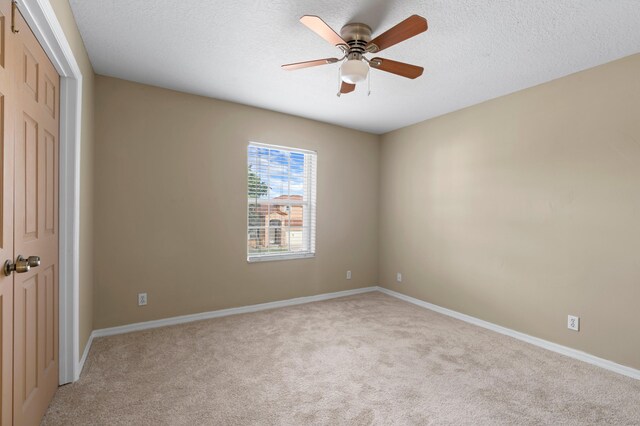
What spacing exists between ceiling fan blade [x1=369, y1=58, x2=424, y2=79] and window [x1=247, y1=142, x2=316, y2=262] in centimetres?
214

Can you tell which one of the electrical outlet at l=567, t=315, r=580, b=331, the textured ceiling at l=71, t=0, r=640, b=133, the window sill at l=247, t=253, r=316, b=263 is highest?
the textured ceiling at l=71, t=0, r=640, b=133

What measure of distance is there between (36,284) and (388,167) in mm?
4239

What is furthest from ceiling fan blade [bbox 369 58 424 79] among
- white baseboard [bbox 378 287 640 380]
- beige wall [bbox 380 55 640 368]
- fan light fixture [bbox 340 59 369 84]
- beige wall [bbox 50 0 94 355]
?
white baseboard [bbox 378 287 640 380]

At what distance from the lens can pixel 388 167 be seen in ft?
16.1

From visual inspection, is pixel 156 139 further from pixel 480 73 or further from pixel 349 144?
pixel 480 73

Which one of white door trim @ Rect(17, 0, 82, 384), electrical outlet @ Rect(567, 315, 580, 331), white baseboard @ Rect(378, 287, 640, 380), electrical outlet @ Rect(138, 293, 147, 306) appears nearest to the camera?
white door trim @ Rect(17, 0, 82, 384)

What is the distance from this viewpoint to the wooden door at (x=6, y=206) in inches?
50.6

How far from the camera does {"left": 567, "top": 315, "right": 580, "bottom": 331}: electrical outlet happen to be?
282 centimetres

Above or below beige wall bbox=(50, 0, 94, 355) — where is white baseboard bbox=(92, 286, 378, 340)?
below

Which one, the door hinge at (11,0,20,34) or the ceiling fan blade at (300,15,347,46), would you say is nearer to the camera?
the door hinge at (11,0,20,34)

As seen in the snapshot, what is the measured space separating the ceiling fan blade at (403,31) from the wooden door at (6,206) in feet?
5.81

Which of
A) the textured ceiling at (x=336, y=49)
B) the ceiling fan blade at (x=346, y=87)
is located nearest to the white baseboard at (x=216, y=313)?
the textured ceiling at (x=336, y=49)

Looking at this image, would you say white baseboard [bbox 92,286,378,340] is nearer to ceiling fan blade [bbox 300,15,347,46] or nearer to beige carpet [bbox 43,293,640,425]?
beige carpet [bbox 43,293,640,425]

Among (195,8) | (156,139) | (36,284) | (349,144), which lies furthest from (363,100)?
(36,284)
